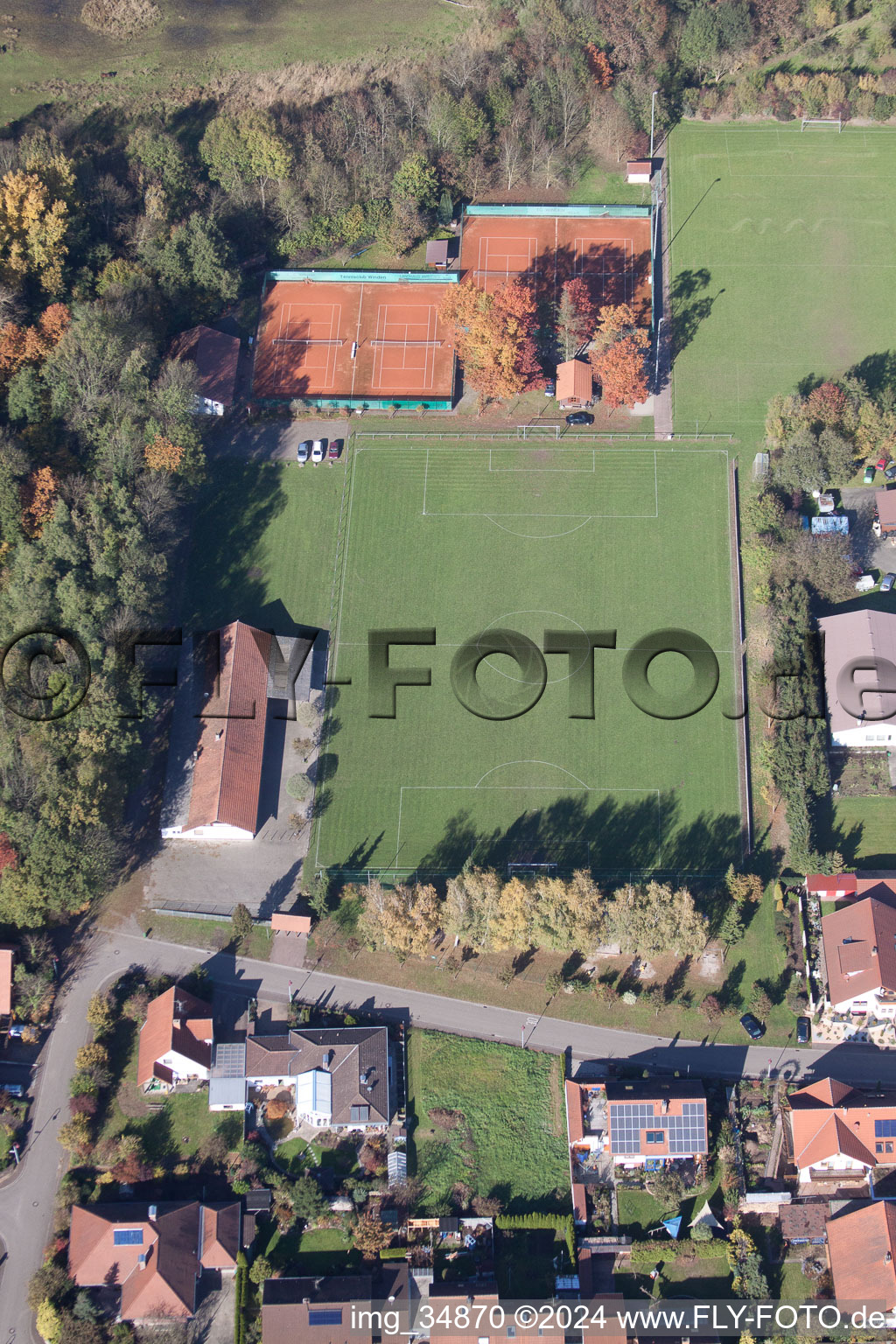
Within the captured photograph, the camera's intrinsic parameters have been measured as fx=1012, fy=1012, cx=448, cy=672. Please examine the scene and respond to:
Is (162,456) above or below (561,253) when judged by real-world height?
below

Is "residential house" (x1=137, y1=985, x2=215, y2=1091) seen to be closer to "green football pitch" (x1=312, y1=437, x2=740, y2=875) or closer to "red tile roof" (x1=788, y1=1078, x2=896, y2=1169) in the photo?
"green football pitch" (x1=312, y1=437, x2=740, y2=875)

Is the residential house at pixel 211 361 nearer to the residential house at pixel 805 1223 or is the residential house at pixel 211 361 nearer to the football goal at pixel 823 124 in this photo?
the football goal at pixel 823 124

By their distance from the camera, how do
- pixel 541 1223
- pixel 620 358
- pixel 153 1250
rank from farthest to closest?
pixel 620 358 < pixel 541 1223 < pixel 153 1250

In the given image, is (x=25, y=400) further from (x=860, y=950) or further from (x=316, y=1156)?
(x=860, y=950)

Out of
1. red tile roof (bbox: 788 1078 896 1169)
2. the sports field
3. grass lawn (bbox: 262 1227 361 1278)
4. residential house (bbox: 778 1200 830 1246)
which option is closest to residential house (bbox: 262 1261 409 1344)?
grass lawn (bbox: 262 1227 361 1278)

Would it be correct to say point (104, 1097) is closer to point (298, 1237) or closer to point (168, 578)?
point (298, 1237)

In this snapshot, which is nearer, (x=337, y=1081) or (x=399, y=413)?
(x=337, y=1081)

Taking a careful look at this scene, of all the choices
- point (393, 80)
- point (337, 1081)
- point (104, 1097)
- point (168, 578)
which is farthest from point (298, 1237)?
point (393, 80)

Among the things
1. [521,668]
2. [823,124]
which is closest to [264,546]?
[521,668]
